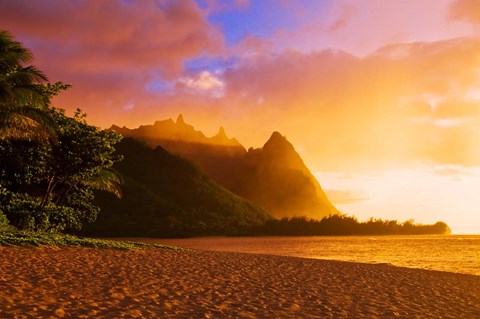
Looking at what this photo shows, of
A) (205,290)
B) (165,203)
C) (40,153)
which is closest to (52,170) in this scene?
(40,153)

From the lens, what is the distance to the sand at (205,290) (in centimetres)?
1016

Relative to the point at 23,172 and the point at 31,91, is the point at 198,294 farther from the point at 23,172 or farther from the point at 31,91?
the point at 23,172

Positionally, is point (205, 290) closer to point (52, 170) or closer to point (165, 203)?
point (52, 170)

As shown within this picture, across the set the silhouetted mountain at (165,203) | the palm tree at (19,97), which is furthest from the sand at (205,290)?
the silhouetted mountain at (165,203)

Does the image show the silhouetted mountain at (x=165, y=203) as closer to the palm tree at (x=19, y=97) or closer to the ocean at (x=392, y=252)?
the ocean at (x=392, y=252)

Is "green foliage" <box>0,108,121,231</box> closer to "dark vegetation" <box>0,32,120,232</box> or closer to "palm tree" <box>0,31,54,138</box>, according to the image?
"dark vegetation" <box>0,32,120,232</box>

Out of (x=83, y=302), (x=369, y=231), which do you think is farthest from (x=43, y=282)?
(x=369, y=231)

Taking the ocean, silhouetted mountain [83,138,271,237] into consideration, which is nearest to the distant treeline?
silhouetted mountain [83,138,271,237]

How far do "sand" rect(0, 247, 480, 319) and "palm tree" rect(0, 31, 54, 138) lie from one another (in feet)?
26.9

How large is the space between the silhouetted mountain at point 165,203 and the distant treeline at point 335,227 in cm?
703

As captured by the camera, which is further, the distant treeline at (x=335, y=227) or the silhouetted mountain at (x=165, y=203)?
the distant treeline at (x=335, y=227)

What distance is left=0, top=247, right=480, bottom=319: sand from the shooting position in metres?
10.2

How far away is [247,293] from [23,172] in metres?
21.7

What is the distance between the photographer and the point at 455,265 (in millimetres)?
28484
